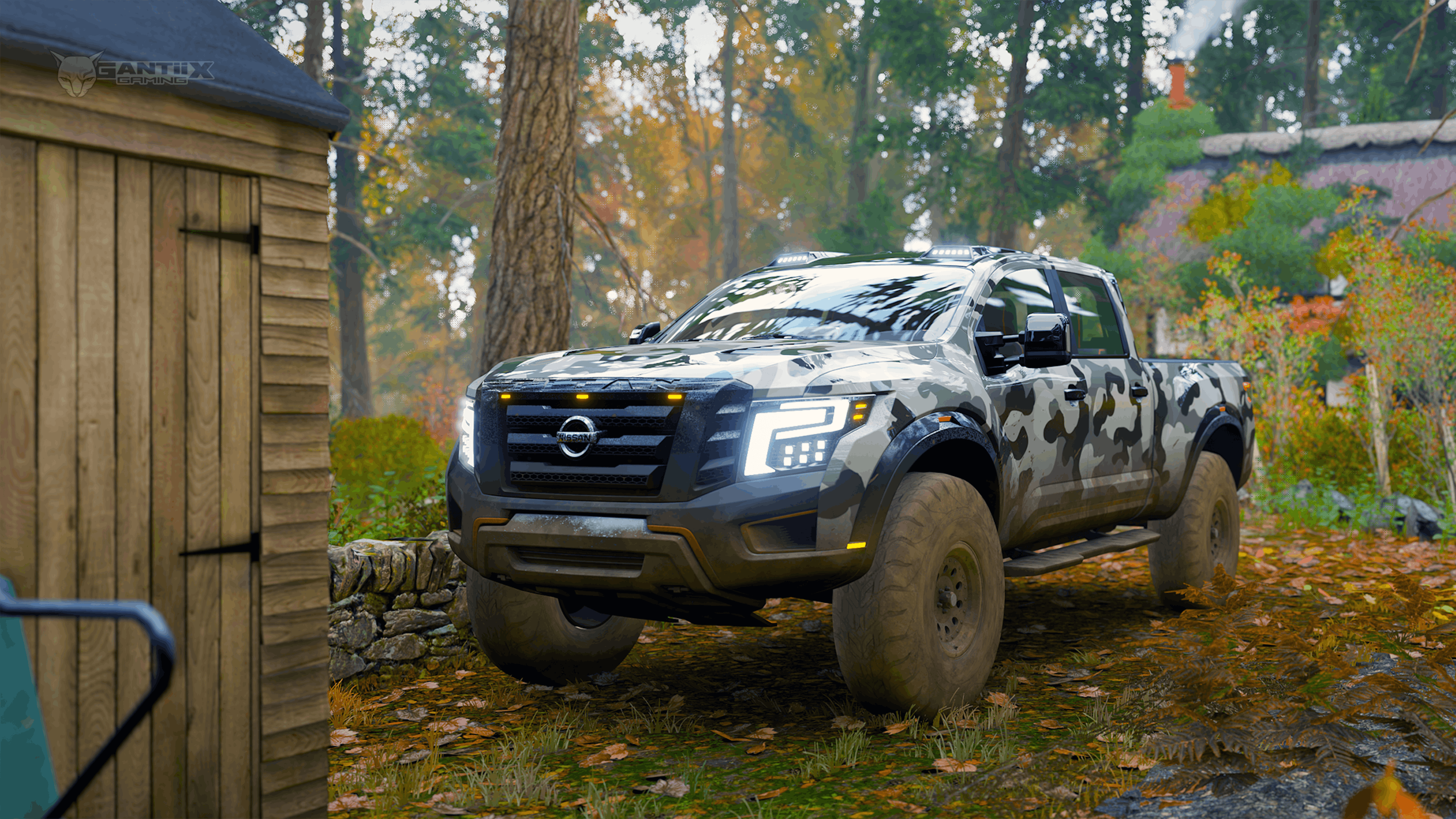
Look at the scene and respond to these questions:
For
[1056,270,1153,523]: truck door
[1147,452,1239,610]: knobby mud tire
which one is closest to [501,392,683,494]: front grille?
[1056,270,1153,523]: truck door

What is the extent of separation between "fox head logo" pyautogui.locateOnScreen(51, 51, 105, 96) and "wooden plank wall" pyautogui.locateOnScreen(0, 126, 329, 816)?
0.12 ft

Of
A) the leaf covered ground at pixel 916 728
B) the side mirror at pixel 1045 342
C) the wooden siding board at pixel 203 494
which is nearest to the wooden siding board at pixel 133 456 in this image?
the wooden siding board at pixel 203 494

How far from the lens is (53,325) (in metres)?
3.10

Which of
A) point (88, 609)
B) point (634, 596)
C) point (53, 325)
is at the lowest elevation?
point (634, 596)

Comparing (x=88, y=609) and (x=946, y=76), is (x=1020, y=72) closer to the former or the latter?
(x=946, y=76)

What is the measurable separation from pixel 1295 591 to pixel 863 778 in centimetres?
504

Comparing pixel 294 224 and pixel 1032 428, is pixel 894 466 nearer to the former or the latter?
pixel 1032 428

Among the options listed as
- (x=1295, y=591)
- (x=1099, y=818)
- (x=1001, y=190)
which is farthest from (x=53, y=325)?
(x=1001, y=190)

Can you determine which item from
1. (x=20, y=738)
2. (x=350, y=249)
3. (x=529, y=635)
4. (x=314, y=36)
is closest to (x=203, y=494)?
(x=20, y=738)

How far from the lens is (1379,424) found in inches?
437

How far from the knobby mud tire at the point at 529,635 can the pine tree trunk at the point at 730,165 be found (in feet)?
96.6

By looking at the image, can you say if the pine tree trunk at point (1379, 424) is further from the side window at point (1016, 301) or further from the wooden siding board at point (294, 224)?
the wooden siding board at point (294, 224)

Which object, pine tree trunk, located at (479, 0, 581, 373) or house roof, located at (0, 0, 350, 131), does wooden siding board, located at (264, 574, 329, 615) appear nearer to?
house roof, located at (0, 0, 350, 131)

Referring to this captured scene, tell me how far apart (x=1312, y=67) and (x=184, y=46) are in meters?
34.6
